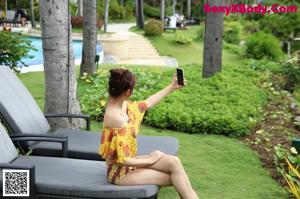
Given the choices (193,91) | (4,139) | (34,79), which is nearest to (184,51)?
(34,79)

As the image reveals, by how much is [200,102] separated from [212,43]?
2.11 metres

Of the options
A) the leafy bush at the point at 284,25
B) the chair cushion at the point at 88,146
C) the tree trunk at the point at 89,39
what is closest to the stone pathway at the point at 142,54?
the leafy bush at the point at 284,25

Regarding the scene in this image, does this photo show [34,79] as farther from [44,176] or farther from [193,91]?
[44,176]

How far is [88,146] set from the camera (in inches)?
184

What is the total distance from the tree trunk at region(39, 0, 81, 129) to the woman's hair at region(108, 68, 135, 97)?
7.11 ft

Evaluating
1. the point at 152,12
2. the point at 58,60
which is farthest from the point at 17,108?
the point at 152,12

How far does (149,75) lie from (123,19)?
103 ft

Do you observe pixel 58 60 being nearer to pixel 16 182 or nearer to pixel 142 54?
pixel 16 182

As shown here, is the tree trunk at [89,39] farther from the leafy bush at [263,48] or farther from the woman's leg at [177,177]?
the leafy bush at [263,48]

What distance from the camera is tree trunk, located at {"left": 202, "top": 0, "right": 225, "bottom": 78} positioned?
31.5 ft

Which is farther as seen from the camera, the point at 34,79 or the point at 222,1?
the point at 34,79

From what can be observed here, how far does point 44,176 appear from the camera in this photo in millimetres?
3766

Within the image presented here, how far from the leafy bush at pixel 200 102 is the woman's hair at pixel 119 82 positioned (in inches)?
134

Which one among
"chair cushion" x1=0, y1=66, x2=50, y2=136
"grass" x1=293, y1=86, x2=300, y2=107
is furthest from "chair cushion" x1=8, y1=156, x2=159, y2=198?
"grass" x1=293, y1=86, x2=300, y2=107
